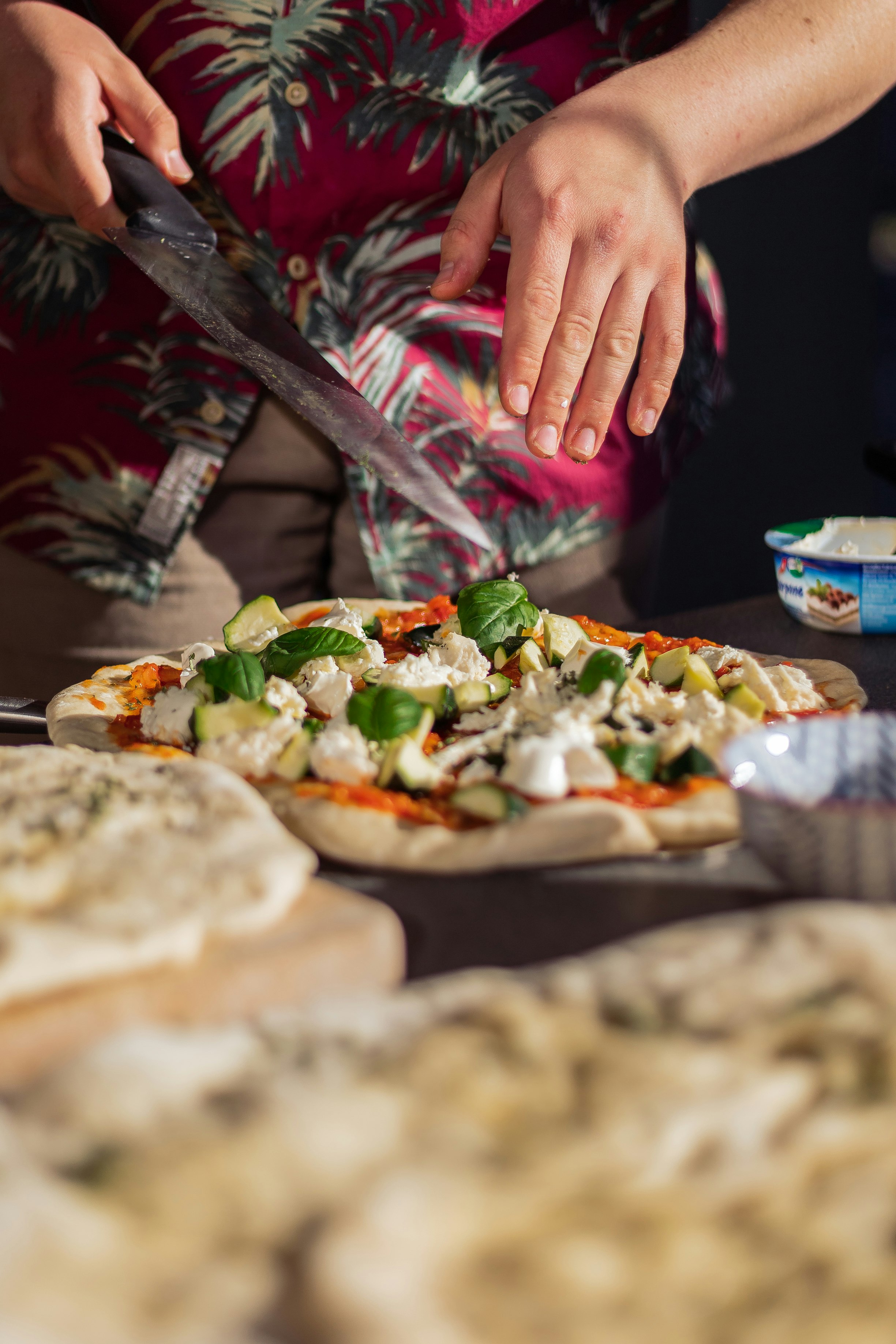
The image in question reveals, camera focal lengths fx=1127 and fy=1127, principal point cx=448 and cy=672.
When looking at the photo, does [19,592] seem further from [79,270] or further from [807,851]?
[807,851]

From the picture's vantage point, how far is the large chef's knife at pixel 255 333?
156 cm

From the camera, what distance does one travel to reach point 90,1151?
637mm

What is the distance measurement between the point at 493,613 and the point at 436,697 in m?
0.24

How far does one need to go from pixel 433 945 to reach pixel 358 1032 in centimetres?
19

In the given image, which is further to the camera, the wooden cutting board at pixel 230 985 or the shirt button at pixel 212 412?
the shirt button at pixel 212 412


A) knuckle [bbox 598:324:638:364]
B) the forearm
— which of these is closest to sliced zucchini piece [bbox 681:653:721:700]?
knuckle [bbox 598:324:638:364]

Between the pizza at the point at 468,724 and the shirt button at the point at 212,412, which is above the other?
the shirt button at the point at 212,412

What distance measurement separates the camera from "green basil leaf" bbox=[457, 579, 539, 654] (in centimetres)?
154

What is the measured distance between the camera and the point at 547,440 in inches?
59.1

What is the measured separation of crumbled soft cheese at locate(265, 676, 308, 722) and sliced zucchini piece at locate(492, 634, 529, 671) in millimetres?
298

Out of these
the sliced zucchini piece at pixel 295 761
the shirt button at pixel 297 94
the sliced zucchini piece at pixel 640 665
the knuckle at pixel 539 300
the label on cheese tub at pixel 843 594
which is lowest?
the label on cheese tub at pixel 843 594

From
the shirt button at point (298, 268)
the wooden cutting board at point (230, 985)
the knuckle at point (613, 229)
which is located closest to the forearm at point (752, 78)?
the knuckle at point (613, 229)

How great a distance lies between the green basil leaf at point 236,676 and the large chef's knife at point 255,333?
0.39m

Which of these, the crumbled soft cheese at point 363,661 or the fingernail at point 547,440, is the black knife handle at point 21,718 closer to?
the crumbled soft cheese at point 363,661
